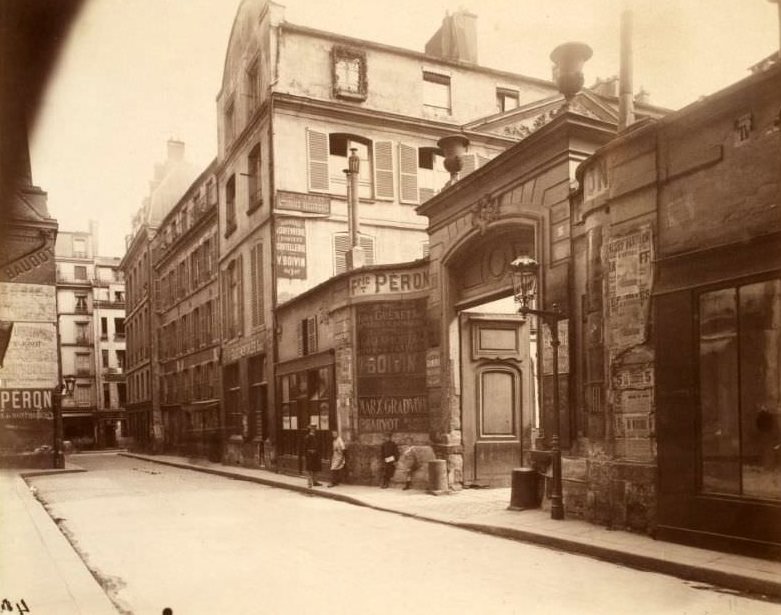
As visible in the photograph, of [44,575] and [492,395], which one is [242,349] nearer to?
[492,395]

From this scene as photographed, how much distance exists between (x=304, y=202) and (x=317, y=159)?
1360mm

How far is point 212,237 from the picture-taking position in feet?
98.1

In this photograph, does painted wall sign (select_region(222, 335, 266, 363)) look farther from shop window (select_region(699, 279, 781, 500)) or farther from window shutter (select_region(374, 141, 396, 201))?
shop window (select_region(699, 279, 781, 500))

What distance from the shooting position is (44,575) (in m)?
6.86

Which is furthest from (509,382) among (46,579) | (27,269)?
(27,269)

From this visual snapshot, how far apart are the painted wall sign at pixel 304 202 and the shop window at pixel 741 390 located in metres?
15.2

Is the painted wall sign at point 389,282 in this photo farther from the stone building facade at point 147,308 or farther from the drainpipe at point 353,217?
the stone building facade at point 147,308

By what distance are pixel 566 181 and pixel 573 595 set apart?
22.0 feet

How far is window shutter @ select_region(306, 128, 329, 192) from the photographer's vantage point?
22.3 m

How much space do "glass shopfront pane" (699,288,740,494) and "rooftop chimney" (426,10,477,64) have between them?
18.5 metres

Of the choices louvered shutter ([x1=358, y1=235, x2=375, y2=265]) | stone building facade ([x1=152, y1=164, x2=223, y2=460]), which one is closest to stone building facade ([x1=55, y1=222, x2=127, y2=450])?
stone building facade ([x1=152, y1=164, x2=223, y2=460])

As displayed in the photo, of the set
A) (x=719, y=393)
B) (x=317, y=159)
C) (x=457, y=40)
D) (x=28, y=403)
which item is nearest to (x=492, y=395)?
(x=719, y=393)

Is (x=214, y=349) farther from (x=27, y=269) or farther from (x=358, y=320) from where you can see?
(x=358, y=320)

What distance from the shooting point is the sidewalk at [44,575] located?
5.45 m
